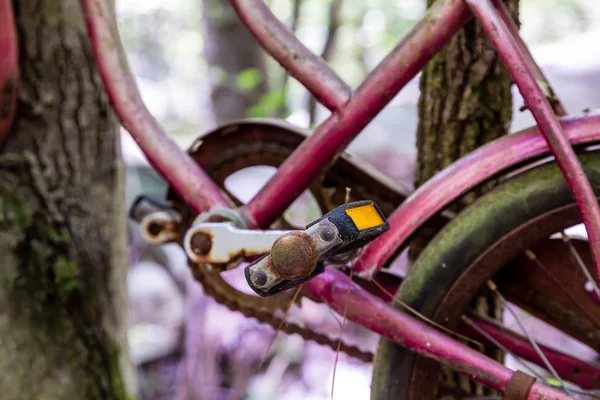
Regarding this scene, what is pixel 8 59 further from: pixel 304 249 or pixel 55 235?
pixel 304 249

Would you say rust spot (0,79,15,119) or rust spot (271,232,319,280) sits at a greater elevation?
rust spot (0,79,15,119)

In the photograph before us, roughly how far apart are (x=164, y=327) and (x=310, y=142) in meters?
2.38

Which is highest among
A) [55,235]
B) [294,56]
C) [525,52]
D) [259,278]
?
[525,52]

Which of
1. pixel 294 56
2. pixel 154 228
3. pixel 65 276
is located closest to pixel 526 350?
pixel 294 56

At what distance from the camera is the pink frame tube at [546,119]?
0.83 m

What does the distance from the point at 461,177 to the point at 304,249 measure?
36cm

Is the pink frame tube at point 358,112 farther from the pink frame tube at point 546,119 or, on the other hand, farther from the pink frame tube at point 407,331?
the pink frame tube at point 407,331

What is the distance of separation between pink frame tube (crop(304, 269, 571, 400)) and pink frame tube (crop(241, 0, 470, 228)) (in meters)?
0.17

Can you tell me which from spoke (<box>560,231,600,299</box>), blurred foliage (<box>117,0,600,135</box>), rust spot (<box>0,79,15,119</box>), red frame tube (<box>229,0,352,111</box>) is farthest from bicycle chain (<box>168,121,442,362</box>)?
blurred foliage (<box>117,0,600,135</box>)

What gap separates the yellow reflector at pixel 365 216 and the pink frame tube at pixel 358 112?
25 cm

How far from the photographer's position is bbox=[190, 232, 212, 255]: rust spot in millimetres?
1080

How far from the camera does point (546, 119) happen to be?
89 centimetres

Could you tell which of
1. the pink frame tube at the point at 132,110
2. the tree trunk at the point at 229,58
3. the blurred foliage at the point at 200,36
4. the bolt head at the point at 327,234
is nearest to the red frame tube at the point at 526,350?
the bolt head at the point at 327,234

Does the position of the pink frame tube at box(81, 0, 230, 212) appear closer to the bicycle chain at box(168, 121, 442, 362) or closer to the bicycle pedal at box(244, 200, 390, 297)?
the bicycle chain at box(168, 121, 442, 362)
